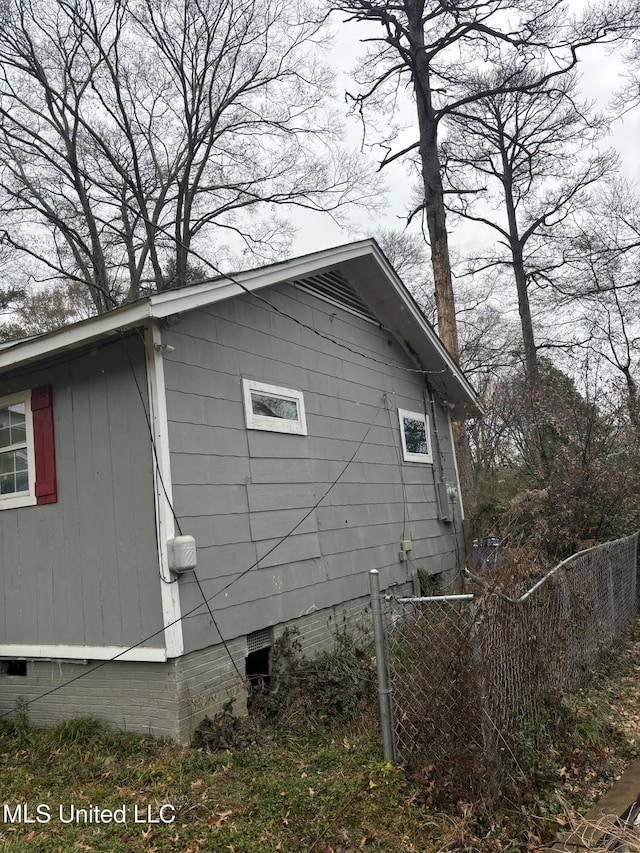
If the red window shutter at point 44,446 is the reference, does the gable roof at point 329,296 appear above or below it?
above

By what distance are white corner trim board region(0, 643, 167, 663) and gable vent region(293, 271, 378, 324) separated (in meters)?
4.42

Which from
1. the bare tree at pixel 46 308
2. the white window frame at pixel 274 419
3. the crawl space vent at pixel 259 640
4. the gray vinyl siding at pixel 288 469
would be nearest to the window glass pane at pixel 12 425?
the gray vinyl siding at pixel 288 469

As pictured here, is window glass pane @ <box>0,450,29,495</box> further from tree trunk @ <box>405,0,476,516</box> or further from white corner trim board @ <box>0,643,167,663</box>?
tree trunk @ <box>405,0,476,516</box>

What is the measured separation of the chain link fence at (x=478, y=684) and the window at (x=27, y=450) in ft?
11.4

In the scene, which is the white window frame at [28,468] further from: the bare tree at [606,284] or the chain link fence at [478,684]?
the bare tree at [606,284]

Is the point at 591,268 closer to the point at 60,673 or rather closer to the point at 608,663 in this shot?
the point at 608,663

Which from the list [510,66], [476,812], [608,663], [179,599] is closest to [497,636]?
[476,812]

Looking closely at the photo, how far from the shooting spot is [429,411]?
35.5ft

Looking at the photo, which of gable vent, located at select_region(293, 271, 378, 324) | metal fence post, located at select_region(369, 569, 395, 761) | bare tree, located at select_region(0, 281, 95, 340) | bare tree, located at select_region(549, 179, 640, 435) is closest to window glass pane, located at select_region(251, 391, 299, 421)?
gable vent, located at select_region(293, 271, 378, 324)

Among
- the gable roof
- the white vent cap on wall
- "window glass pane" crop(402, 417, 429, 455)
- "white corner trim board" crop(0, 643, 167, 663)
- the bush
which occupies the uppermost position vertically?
the gable roof

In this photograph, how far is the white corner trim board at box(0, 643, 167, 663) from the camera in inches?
208

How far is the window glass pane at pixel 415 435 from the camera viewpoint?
9915 millimetres

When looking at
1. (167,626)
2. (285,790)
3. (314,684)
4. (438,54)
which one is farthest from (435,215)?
(285,790)

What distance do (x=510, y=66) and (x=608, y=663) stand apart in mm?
12982
